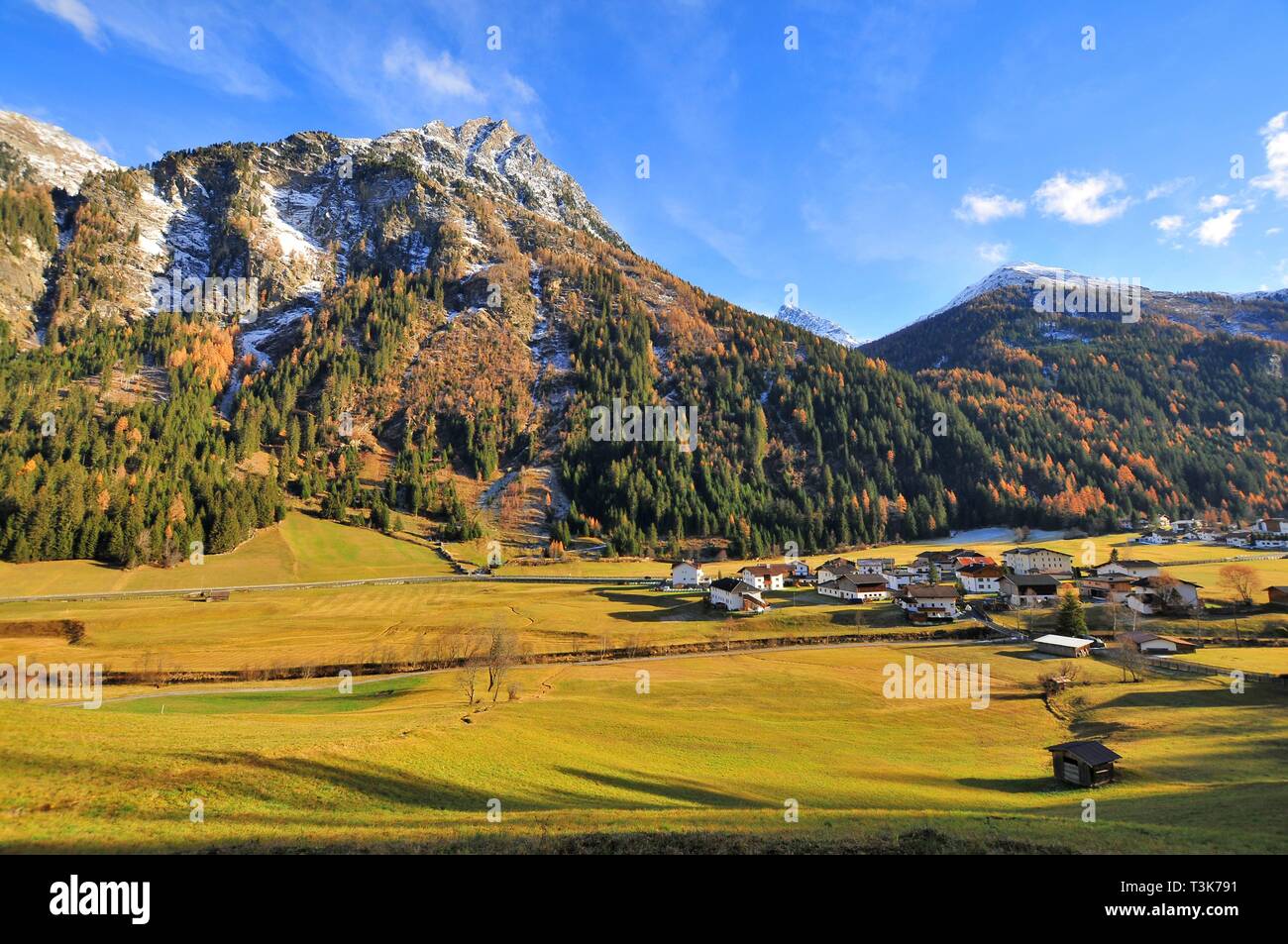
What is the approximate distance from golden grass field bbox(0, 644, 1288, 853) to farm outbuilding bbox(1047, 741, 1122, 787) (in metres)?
1.00

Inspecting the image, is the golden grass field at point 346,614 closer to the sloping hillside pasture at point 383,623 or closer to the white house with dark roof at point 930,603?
the sloping hillside pasture at point 383,623

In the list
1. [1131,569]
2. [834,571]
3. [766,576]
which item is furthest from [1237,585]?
[766,576]

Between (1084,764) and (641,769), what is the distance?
989 inches

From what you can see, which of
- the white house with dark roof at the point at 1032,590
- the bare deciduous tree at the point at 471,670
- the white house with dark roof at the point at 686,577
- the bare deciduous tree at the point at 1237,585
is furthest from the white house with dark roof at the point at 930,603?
the bare deciduous tree at the point at 471,670

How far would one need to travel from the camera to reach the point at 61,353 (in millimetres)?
185000

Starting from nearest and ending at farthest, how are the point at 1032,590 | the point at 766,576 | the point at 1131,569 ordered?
the point at 1032,590 → the point at 1131,569 → the point at 766,576

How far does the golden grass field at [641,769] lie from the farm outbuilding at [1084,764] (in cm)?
100

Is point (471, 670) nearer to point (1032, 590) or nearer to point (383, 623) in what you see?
point (383, 623)

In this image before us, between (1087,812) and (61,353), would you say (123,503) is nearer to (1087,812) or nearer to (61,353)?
(61,353)

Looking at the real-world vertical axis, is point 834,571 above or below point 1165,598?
above

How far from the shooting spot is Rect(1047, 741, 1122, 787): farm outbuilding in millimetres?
30250

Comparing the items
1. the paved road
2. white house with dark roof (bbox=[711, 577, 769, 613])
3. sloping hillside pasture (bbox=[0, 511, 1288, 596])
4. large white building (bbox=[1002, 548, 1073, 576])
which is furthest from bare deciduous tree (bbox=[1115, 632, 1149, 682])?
the paved road

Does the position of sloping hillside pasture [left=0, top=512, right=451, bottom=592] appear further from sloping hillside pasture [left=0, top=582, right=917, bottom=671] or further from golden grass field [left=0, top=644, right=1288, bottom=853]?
golden grass field [left=0, top=644, right=1288, bottom=853]

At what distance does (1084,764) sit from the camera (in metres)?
30.3
